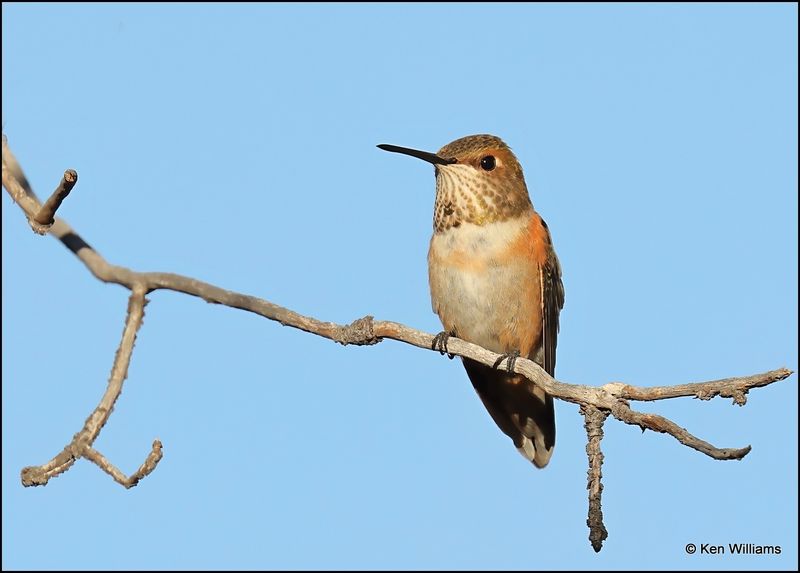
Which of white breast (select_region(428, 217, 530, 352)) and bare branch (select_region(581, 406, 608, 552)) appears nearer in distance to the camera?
bare branch (select_region(581, 406, 608, 552))

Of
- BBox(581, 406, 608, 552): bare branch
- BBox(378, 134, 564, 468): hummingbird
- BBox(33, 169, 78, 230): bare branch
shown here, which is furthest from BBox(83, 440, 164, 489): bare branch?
BBox(378, 134, 564, 468): hummingbird

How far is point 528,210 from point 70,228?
11.6ft

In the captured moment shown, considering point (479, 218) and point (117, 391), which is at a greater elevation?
point (479, 218)

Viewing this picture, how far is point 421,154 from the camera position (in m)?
7.25

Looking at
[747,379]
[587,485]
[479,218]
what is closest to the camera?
[747,379]

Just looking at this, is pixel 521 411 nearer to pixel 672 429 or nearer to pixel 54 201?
pixel 672 429

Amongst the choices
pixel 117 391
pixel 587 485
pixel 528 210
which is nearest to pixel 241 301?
pixel 117 391

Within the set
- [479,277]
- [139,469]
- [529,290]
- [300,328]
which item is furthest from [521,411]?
[139,469]

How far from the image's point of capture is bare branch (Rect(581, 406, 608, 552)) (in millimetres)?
4492

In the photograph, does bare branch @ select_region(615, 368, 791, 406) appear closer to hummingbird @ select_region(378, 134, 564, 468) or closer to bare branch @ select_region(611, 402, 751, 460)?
bare branch @ select_region(611, 402, 751, 460)

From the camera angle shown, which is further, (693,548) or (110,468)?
(693,548)

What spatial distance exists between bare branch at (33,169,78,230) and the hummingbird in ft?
9.01

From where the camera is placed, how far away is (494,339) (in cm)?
734

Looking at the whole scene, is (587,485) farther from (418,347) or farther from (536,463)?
(536,463)
